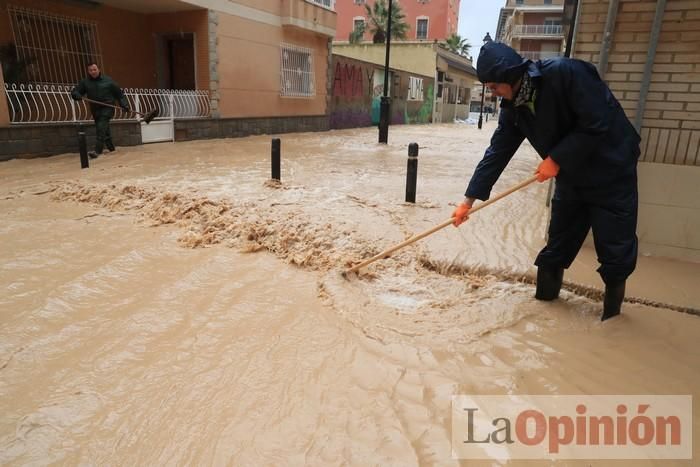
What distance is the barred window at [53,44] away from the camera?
9930mm

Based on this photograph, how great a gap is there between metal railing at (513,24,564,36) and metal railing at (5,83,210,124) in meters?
37.2

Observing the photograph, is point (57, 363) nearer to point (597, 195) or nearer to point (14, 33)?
point (597, 195)

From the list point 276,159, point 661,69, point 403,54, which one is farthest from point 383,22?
point 661,69

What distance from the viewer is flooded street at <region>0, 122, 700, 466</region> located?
207 cm

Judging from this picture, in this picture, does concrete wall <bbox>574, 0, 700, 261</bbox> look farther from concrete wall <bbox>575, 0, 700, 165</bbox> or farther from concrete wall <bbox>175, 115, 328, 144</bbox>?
concrete wall <bbox>175, 115, 328, 144</bbox>

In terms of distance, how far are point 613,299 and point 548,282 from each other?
0.42 m

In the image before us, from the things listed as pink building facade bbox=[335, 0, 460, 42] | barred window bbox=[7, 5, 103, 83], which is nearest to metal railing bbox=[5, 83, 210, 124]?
barred window bbox=[7, 5, 103, 83]

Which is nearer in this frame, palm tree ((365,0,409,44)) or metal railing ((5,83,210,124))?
metal railing ((5,83,210,124))

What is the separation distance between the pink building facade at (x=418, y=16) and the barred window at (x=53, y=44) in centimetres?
3372

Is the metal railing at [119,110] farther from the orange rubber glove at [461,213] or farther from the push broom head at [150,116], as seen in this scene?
the orange rubber glove at [461,213]

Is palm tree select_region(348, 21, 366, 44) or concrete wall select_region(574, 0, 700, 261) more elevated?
palm tree select_region(348, 21, 366, 44)

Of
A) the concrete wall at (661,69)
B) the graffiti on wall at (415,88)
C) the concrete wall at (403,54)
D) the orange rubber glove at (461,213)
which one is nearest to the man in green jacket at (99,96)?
the orange rubber glove at (461,213)

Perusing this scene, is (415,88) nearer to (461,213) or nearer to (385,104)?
(385,104)

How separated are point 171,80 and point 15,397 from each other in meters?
12.8
